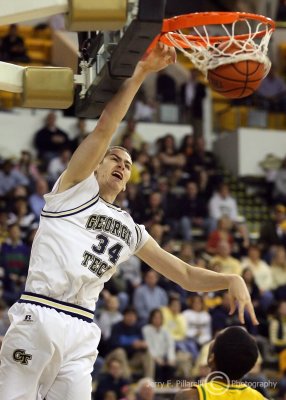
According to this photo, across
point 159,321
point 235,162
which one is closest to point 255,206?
point 235,162

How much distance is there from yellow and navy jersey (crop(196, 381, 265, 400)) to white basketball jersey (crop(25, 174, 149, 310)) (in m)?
0.82

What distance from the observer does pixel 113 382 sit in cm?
1164

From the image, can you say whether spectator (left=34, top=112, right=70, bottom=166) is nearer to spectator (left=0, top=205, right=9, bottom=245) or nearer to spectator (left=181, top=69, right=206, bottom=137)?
spectator (left=0, top=205, right=9, bottom=245)

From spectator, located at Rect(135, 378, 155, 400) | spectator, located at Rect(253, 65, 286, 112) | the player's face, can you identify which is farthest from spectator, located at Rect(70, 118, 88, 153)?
the player's face

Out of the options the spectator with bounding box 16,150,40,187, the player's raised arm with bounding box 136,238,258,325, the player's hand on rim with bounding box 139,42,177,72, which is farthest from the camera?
the spectator with bounding box 16,150,40,187

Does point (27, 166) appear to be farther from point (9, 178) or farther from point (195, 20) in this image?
point (195, 20)

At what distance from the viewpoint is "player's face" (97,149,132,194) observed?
5.70 m

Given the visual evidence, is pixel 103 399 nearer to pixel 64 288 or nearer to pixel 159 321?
pixel 159 321

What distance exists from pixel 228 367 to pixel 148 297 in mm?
8693

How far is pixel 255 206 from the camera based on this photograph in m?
19.4

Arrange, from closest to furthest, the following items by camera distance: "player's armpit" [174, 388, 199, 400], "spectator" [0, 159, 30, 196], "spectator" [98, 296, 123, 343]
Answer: "player's armpit" [174, 388, 199, 400] < "spectator" [98, 296, 123, 343] < "spectator" [0, 159, 30, 196]

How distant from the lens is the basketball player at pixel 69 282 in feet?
17.4

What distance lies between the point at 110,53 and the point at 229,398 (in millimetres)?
1891

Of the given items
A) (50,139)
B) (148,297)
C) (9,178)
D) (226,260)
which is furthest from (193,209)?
(148,297)
